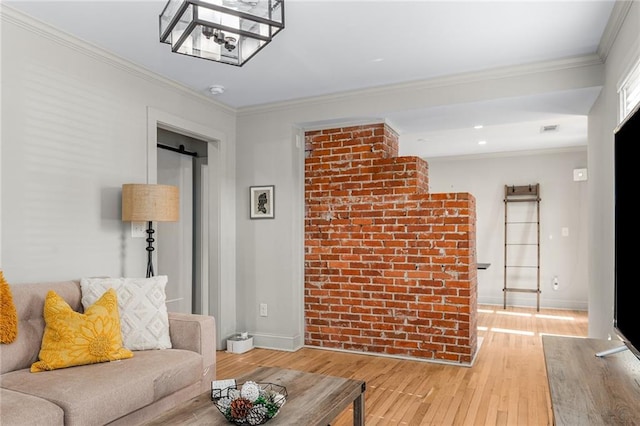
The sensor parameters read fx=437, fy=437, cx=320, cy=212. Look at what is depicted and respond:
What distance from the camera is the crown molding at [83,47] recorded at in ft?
8.65

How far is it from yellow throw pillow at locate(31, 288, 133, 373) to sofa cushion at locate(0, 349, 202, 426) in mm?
48

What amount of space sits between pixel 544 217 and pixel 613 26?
452 cm

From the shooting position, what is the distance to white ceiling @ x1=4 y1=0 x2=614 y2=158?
2.63 metres

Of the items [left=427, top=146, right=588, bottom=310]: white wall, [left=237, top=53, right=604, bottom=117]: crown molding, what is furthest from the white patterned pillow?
[left=427, top=146, right=588, bottom=310]: white wall

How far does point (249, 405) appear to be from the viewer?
1633 mm

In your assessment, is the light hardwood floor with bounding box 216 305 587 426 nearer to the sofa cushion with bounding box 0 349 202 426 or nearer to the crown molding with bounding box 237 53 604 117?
the sofa cushion with bounding box 0 349 202 426

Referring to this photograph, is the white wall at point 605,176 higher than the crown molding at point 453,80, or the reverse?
the crown molding at point 453,80

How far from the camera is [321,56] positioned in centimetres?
332

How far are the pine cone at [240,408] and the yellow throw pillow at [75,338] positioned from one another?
1.12 metres

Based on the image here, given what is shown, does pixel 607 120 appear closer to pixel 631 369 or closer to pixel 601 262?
pixel 601 262

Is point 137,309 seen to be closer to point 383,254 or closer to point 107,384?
point 107,384

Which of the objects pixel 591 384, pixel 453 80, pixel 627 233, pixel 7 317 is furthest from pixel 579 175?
pixel 7 317

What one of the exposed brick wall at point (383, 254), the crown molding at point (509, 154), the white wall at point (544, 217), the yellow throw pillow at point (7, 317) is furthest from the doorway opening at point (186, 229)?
the white wall at point (544, 217)

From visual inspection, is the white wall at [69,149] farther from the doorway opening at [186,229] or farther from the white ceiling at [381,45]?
the doorway opening at [186,229]
